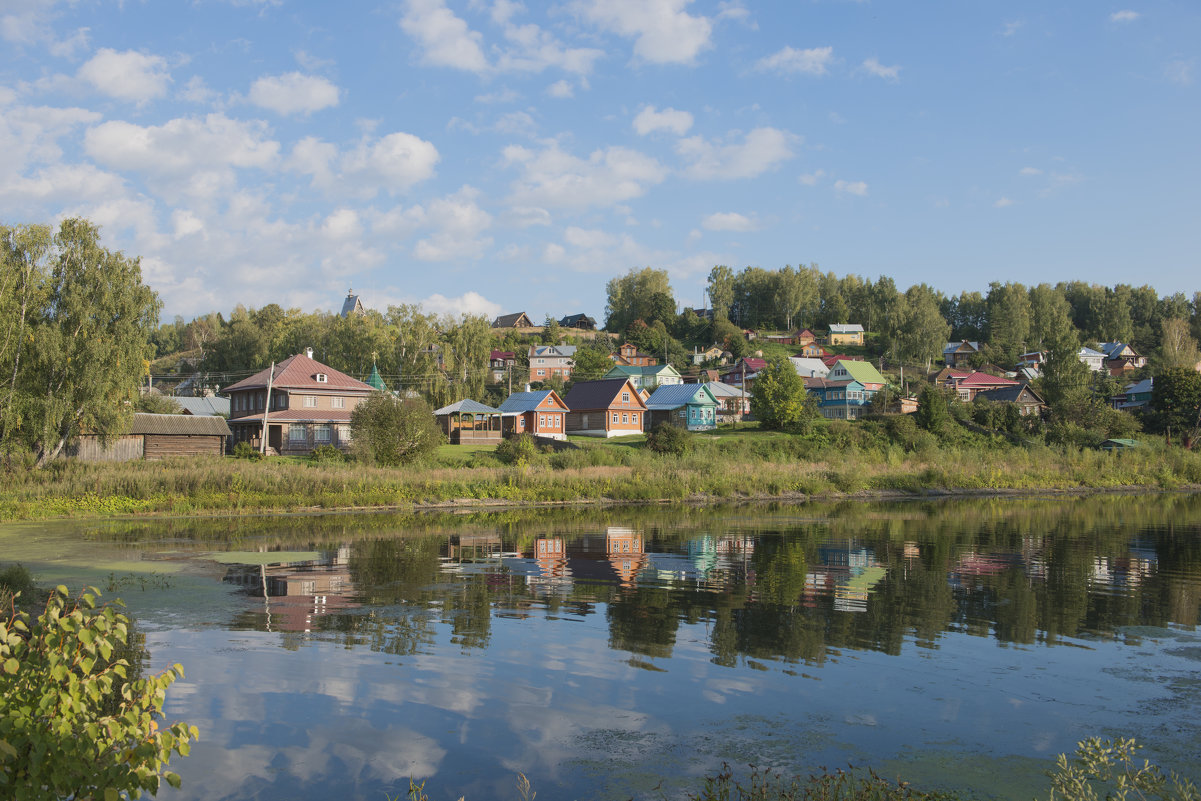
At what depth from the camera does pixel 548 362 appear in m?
132

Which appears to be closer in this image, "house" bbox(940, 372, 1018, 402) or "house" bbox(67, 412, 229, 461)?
"house" bbox(67, 412, 229, 461)

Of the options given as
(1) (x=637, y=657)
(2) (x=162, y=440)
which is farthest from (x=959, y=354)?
(1) (x=637, y=657)

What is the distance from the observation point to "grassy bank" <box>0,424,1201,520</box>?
3962 centimetres

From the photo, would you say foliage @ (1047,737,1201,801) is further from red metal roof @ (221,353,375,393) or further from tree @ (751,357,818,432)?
tree @ (751,357,818,432)

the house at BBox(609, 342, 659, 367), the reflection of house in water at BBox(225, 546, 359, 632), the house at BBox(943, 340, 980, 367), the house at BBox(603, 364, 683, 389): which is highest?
the house at BBox(943, 340, 980, 367)

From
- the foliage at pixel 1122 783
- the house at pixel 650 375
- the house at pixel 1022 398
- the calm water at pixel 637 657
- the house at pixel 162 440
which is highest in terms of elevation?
the house at pixel 650 375

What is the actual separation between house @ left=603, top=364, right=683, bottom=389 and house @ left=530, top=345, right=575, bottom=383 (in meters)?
10.0

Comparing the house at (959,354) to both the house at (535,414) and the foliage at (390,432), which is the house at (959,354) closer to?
the house at (535,414)

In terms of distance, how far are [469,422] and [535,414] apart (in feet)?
23.4

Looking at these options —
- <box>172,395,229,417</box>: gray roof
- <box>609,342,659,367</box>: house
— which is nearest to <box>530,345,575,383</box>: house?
<box>609,342,659,367</box>: house

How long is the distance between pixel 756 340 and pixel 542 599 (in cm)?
13916

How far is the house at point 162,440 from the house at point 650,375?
6538cm

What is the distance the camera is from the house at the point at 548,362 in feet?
425

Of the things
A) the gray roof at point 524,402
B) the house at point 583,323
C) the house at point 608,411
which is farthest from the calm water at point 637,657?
the house at point 583,323
